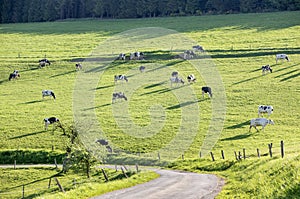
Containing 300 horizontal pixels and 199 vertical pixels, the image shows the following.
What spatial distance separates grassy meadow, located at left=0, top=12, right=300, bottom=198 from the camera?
3129 cm

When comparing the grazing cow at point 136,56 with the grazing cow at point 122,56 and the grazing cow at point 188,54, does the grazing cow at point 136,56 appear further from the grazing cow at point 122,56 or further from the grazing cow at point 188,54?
the grazing cow at point 188,54

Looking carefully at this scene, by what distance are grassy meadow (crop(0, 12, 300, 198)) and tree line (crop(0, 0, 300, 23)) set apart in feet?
77.7

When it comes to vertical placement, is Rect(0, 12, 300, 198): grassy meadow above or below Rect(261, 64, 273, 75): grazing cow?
below

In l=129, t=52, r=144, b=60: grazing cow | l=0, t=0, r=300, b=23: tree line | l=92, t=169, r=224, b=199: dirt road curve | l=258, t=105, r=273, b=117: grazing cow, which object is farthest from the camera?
l=0, t=0, r=300, b=23: tree line

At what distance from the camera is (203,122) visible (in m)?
43.6

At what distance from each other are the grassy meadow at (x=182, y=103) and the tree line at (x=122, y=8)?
2368 cm

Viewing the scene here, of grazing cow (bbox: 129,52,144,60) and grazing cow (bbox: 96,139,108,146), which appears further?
grazing cow (bbox: 129,52,144,60)

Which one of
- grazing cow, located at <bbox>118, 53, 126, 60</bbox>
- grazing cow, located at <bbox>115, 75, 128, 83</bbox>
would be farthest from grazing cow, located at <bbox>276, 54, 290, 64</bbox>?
grazing cow, located at <bbox>118, 53, 126, 60</bbox>

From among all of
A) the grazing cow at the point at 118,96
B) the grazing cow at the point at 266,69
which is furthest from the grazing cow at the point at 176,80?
the grazing cow at the point at 266,69

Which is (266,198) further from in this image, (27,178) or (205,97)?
(205,97)

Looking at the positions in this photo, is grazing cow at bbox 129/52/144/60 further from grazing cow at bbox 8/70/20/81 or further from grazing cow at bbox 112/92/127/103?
grazing cow at bbox 112/92/127/103

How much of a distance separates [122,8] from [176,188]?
341 ft

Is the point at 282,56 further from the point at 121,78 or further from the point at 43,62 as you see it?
the point at 43,62

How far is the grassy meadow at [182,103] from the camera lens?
31.3 metres
